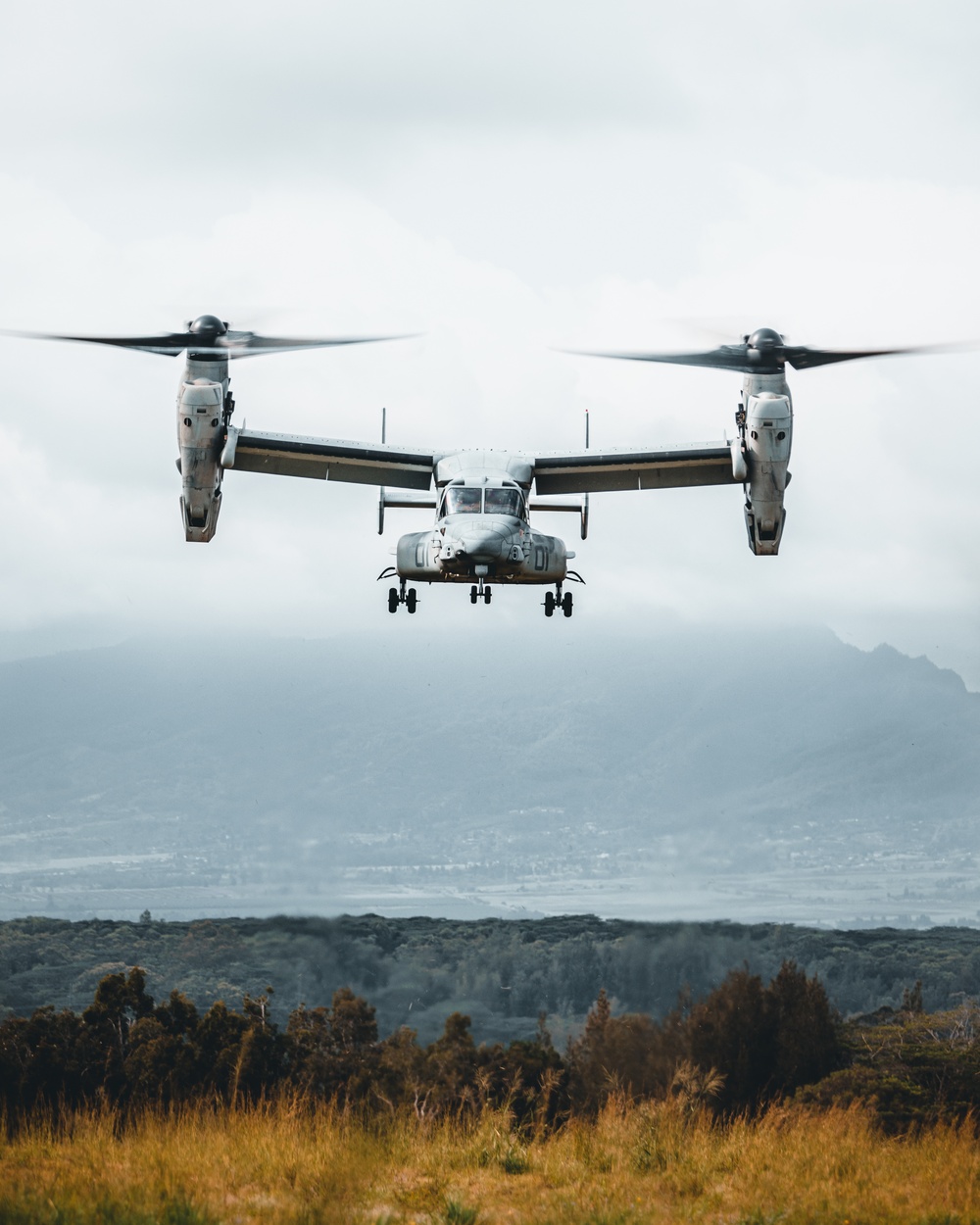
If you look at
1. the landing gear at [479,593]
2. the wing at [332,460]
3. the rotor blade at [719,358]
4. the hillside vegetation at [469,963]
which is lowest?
the hillside vegetation at [469,963]

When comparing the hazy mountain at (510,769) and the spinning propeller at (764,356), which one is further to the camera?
the hazy mountain at (510,769)

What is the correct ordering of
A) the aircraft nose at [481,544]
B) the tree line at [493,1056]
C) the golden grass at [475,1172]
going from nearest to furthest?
the golden grass at [475,1172] → the aircraft nose at [481,544] → the tree line at [493,1056]

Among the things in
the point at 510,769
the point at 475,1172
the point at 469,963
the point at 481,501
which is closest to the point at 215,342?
the point at 481,501

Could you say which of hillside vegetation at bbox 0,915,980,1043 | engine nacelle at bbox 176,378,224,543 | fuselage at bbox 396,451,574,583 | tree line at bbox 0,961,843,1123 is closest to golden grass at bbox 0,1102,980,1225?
tree line at bbox 0,961,843,1123

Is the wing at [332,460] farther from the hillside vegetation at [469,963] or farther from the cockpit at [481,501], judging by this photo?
the hillside vegetation at [469,963]

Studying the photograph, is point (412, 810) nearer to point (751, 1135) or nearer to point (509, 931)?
point (509, 931)

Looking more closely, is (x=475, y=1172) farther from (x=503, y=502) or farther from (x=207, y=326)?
(x=207, y=326)

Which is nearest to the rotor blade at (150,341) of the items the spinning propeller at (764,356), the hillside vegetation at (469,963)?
the spinning propeller at (764,356)
